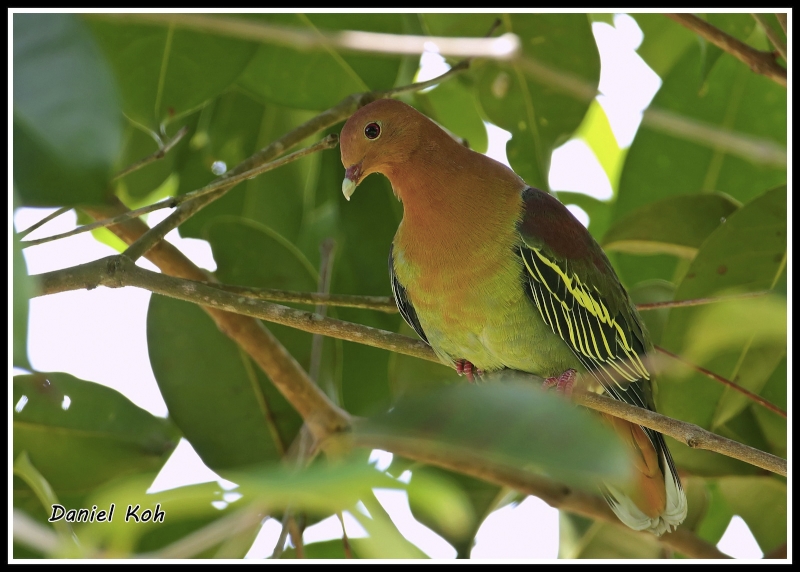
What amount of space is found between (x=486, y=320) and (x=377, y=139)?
2.34 feet

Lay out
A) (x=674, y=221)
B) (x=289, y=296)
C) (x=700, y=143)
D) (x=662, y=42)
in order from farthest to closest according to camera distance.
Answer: (x=662, y=42) < (x=700, y=143) < (x=674, y=221) < (x=289, y=296)

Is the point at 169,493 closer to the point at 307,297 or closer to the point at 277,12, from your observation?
the point at 307,297

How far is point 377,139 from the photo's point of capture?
107 inches

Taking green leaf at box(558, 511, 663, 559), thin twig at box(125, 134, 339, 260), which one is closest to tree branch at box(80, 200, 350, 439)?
thin twig at box(125, 134, 339, 260)

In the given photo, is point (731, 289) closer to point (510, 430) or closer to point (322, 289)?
point (322, 289)

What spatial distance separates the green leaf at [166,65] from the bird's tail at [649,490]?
67.0 inches

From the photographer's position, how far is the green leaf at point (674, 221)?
2.90m

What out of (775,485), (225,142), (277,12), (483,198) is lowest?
(775,485)

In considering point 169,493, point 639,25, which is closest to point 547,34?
point 639,25

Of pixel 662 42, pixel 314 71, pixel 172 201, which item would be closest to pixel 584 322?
pixel 314 71

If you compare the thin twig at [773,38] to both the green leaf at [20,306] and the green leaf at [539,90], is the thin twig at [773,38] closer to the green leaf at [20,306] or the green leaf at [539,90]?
the green leaf at [539,90]

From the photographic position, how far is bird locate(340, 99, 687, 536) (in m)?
2.57

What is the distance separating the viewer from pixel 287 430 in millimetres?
2926

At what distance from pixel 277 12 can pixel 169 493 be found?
1980mm
